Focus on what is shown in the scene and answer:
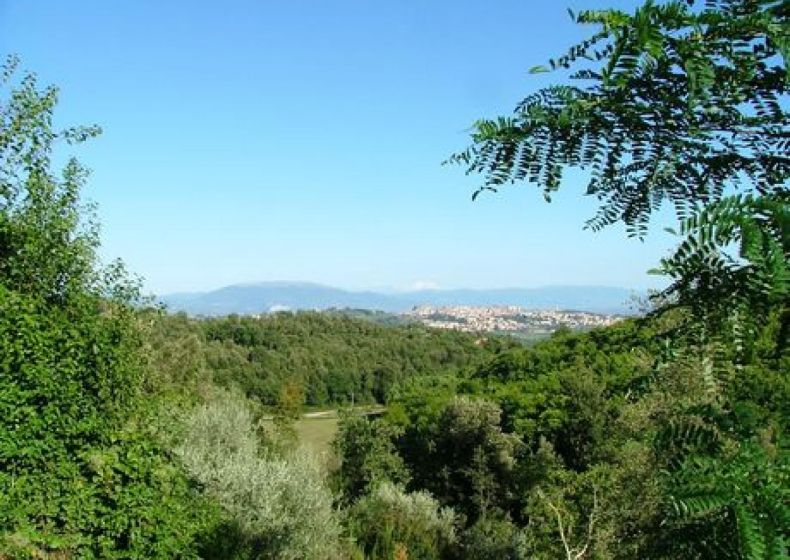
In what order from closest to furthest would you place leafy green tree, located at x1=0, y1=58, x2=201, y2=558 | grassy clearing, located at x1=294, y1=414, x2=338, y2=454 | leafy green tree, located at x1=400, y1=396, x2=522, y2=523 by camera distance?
1. leafy green tree, located at x1=0, y1=58, x2=201, y2=558
2. leafy green tree, located at x1=400, y1=396, x2=522, y2=523
3. grassy clearing, located at x1=294, y1=414, x2=338, y2=454

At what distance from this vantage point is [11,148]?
9.95 m

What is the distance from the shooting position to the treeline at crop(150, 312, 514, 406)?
6438 centimetres

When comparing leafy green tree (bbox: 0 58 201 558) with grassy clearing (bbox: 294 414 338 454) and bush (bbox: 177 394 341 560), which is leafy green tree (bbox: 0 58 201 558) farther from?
grassy clearing (bbox: 294 414 338 454)

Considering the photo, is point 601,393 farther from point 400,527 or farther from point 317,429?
point 317,429

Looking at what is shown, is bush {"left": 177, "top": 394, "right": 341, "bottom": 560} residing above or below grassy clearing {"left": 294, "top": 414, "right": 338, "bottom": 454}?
above

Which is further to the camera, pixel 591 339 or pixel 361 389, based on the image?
pixel 361 389

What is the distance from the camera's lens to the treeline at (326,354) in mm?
64375

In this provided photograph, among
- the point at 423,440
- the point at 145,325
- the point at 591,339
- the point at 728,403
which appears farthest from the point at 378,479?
the point at 728,403

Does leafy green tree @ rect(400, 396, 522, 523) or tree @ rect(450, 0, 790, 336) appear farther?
leafy green tree @ rect(400, 396, 522, 523)

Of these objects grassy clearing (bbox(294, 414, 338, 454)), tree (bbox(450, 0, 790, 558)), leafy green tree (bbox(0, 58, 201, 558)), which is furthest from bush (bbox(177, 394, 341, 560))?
grassy clearing (bbox(294, 414, 338, 454))

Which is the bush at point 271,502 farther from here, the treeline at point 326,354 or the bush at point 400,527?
the treeline at point 326,354

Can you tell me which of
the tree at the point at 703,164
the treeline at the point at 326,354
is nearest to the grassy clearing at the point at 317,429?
the treeline at the point at 326,354

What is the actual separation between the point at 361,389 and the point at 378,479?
45.3 m

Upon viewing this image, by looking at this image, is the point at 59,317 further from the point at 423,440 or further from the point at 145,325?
the point at 423,440
